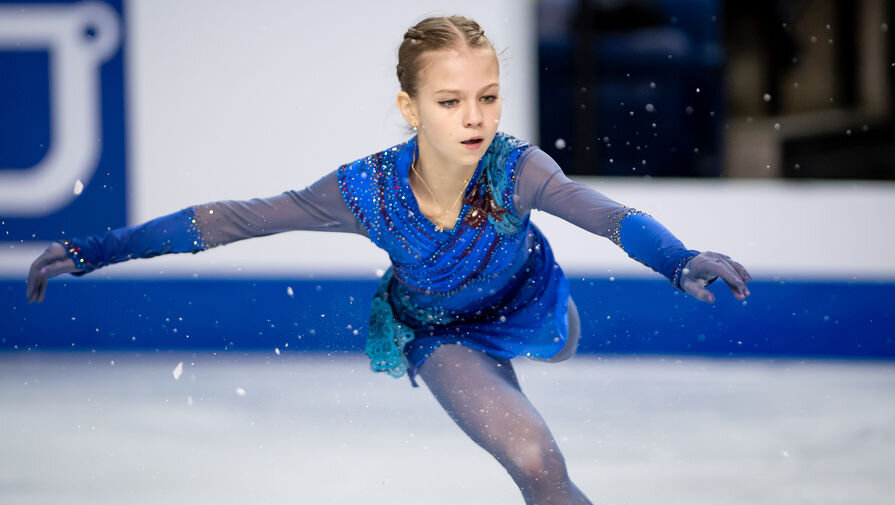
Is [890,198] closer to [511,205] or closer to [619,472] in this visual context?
[619,472]

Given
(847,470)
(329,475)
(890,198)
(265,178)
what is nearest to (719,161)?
(890,198)

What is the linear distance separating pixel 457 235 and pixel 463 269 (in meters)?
0.07

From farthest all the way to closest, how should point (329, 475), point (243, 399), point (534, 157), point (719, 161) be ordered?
point (719, 161) < point (243, 399) < point (329, 475) < point (534, 157)

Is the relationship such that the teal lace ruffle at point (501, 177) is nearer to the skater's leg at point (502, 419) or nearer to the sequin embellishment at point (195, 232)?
the skater's leg at point (502, 419)

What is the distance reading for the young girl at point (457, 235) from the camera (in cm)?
199

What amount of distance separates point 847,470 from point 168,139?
3.40 meters

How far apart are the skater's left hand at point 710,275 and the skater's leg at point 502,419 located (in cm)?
46

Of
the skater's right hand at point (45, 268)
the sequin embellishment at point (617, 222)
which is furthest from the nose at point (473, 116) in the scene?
the skater's right hand at point (45, 268)

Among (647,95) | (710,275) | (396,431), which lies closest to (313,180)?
(647,95)

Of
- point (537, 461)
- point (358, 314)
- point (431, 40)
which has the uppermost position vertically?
point (431, 40)

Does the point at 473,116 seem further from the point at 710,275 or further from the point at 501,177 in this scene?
the point at 710,275

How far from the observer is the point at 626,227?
186 centimetres

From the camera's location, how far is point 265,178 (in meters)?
4.98

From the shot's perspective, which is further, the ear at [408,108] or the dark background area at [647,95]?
the dark background area at [647,95]
